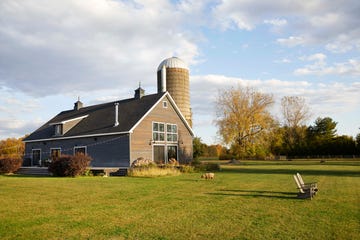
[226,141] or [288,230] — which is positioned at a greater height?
[226,141]

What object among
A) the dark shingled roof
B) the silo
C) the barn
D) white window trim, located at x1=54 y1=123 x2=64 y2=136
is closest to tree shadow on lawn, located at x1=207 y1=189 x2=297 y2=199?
the barn

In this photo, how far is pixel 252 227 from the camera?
24.0 feet

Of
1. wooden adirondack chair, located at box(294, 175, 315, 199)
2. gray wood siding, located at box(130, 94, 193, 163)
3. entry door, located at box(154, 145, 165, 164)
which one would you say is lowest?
wooden adirondack chair, located at box(294, 175, 315, 199)

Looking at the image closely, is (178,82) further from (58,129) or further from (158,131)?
(58,129)

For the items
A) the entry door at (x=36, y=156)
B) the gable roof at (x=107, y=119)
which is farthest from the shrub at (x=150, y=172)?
the entry door at (x=36, y=156)

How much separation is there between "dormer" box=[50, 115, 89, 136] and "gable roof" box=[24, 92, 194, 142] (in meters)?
0.22

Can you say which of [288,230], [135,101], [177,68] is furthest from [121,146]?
[288,230]

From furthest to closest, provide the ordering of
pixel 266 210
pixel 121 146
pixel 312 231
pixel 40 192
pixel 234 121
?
pixel 234 121, pixel 121 146, pixel 40 192, pixel 266 210, pixel 312 231

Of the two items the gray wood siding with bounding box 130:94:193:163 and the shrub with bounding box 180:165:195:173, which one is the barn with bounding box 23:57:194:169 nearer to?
the gray wood siding with bounding box 130:94:193:163

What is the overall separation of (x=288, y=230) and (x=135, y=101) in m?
26.3

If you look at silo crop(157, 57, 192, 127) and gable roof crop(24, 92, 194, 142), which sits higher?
silo crop(157, 57, 192, 127)

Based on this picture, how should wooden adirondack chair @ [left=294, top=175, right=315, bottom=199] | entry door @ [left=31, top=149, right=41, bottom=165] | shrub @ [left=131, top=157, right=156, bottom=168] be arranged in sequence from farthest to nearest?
entry door @ [left=31, top=149, right=41, bottom=165]
shrub @ [left=131, top=157, right=156, bottom=168]
wooden adirondack chair @ [left=294, top=175, right=315, bottom=199]

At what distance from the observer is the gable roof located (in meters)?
28.3

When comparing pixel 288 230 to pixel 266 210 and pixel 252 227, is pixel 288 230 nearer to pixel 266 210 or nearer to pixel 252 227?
pixel 252 227
